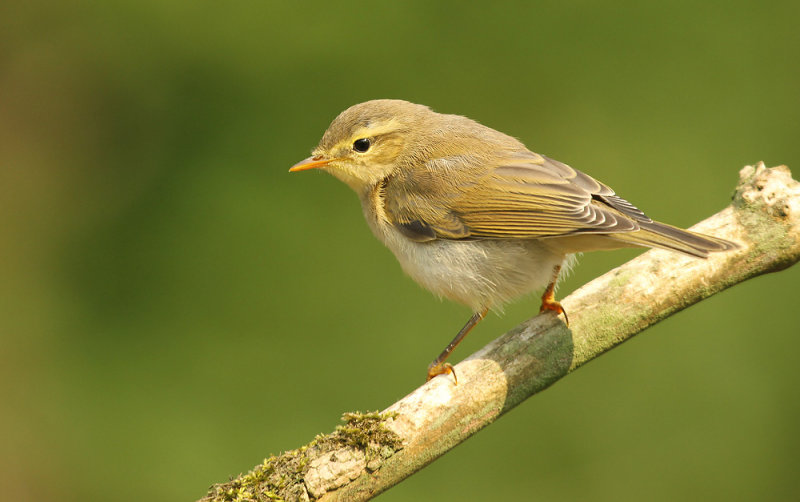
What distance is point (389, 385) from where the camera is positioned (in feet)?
15.1

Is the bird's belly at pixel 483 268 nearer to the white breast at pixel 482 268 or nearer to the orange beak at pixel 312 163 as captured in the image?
the white breast at pixel 482 268

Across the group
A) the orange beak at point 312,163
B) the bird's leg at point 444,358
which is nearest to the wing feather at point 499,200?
the orange beak at point 312,163

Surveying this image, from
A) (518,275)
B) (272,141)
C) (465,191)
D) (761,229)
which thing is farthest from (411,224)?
(272,141)

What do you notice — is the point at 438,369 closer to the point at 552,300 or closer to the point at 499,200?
the point at 552,300

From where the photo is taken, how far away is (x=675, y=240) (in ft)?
9.10

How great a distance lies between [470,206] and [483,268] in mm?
282

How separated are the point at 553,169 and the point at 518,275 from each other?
0.53 meters

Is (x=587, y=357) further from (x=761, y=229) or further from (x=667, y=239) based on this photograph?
(x=761, y=229)

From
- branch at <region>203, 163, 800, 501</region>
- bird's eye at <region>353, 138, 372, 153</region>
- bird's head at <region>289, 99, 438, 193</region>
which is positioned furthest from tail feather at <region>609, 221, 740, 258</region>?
bird's eye at <region>353, 138, 372, 153</region>

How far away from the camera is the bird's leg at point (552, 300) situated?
320 cm

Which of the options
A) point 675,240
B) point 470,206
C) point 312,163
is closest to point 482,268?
point 470,206

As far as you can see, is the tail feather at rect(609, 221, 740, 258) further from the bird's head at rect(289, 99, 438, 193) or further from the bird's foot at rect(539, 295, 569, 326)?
the bird's head at rect(289, 99, 438, 193)

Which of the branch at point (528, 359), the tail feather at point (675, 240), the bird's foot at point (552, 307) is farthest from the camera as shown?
the bird's foot at point (552, 307)

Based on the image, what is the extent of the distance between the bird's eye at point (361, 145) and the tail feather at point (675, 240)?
4.37ft
